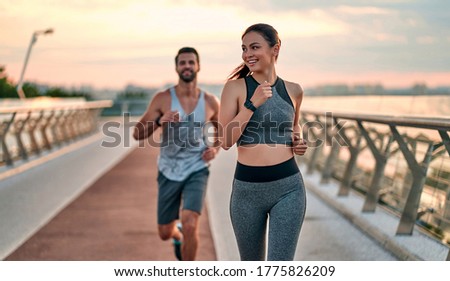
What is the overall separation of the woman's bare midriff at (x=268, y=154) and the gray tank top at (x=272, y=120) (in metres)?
0.02

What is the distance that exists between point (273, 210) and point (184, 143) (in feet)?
6.18

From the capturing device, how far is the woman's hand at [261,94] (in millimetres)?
3686

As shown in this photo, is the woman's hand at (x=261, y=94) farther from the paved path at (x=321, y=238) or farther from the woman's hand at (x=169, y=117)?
the paved path at (x=321, y=238)

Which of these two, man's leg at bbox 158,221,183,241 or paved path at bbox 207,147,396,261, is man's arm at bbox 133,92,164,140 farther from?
paved path at bbox 207,147,396,261

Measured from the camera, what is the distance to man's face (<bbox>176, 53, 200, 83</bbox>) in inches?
223

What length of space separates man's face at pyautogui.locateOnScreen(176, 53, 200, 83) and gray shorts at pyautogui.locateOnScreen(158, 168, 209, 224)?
663mm

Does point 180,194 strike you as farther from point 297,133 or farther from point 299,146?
point 299,146

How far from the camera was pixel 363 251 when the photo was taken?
22.0ft

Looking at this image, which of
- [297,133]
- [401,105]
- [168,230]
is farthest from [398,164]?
[297,133]

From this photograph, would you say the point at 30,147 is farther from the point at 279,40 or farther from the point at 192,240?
the point at 279,40

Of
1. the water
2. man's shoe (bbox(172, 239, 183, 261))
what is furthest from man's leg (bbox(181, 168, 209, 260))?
the water

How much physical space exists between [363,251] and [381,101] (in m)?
1.95

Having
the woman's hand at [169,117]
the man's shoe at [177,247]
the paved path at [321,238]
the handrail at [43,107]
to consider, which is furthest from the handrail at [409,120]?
the handrail at [43,107]
